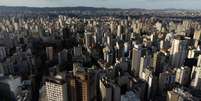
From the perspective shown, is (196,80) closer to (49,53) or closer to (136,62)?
(136,62)

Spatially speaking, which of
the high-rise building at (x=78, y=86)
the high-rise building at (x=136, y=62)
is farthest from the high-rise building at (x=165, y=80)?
the high-rise building at (x=78, y=86)

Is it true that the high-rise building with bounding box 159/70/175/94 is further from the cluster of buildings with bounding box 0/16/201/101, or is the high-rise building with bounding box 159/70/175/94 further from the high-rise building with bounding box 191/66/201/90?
the high-rise building with bounding box 191/66/201/90

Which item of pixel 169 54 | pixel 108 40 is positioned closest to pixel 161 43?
pixel 169 54

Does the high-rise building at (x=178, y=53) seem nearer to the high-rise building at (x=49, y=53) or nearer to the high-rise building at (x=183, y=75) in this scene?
the high-rise building at (x=183, y=75)

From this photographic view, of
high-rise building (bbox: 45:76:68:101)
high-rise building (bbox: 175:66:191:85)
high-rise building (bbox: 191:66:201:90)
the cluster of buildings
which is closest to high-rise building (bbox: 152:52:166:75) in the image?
the cluster of buildings

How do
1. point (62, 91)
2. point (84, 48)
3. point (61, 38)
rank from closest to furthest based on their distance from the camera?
point (62, 91) → point (84, 48) → point (61, 38)

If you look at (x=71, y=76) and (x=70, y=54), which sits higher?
(x=71, y=76)

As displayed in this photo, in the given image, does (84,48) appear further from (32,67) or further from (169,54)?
(169,54)
